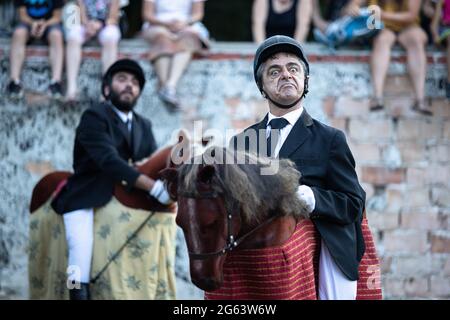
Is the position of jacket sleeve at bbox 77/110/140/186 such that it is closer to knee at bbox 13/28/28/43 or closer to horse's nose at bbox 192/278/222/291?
knee at bbox 13/28/28/43

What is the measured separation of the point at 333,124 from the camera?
8.43 m

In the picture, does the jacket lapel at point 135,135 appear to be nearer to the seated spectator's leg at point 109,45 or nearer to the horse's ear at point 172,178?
the seated spectator's leg at point 109,45

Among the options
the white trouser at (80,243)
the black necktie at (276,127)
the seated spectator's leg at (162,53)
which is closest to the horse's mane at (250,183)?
the black necktie at (276,127)

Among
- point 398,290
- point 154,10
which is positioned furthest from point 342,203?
point 154,10

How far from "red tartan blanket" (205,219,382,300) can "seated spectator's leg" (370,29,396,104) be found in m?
4.22

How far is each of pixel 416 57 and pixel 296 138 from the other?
4.33 meters

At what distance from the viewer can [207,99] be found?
8.45 metres

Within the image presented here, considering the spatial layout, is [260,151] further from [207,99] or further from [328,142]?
[207,99]

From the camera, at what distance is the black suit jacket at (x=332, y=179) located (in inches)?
172

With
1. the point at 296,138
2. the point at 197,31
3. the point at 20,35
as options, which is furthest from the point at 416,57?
the point at 296,138

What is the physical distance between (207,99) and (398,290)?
248 cm

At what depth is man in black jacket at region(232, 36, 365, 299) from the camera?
4.37 m

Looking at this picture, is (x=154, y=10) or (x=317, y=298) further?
(x=154, y=10)

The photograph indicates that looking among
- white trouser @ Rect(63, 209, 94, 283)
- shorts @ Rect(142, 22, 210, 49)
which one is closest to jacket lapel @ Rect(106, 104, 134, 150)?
white trouser @ Rect(63, 209, 94, 283)
